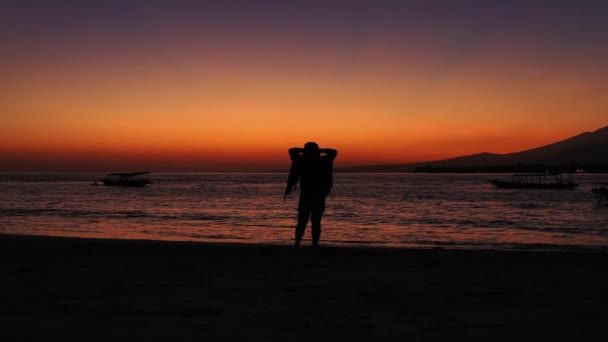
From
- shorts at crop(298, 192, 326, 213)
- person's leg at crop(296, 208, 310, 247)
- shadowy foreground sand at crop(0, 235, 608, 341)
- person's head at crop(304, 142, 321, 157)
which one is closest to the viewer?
shadowy foreground sand at crop(0, 235, 608, 341)

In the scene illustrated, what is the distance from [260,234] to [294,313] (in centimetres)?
1820

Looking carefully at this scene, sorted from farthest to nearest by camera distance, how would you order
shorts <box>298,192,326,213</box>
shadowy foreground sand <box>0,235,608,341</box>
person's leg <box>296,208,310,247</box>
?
person's leg <box>296,208,310,247</box>, shorts <box>298,192,326,213</box>, shadowy foreground sand <box>0,235,608,341</box>

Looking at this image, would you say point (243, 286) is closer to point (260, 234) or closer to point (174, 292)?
point (174, 292)

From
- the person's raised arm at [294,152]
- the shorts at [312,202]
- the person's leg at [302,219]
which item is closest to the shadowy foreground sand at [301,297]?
the person's leg at [302,219]

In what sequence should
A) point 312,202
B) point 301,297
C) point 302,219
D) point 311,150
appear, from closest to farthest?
point 301,297, point 311,150, point 312,202, point 302,219

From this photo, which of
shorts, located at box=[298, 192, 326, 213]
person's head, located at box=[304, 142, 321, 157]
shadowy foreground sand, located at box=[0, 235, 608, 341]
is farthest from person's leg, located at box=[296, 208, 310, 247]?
person's head, located at box=[304, 142, 321, 157]

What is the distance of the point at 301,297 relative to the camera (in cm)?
574

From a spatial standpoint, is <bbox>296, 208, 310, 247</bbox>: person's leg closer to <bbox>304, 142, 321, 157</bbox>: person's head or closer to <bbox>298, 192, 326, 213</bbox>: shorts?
<bbox>298, 192, 326, 213</bbox>: shorts

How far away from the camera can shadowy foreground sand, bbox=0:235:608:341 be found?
14.4ft

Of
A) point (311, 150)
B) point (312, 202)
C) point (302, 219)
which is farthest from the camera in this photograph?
point (302, 219)

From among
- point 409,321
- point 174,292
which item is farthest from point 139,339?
point 409,321

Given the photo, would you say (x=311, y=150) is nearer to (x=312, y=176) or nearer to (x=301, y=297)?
(x=312, y=176)

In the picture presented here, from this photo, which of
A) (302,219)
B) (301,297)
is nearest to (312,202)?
(302,219)

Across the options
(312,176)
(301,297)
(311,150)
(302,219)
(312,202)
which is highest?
(311,150)
